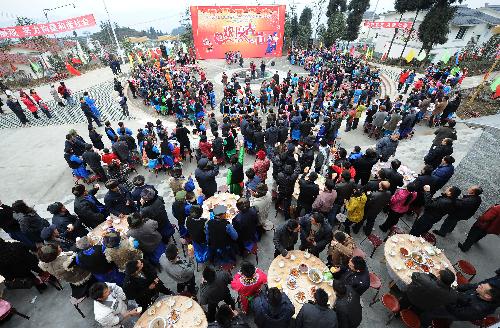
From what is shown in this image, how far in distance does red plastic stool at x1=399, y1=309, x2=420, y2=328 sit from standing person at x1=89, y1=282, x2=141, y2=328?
4.57 m

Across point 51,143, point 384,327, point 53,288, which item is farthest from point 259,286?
point 51,143

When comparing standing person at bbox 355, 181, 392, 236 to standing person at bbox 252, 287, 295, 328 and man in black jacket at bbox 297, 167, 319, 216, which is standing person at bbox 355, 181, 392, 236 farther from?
standing person at bbox 252, 287, 295, 328

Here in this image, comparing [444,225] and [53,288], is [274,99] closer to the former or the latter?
[444,225]

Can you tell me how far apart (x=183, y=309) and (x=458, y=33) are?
41.7 metres

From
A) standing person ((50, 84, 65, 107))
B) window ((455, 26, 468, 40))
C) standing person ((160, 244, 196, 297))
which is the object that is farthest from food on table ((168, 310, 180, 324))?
window ((455, 26, 468, 40))

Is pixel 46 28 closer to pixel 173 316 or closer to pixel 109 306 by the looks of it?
pixel 109 306

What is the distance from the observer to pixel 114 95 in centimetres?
1869

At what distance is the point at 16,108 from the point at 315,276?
683 inches

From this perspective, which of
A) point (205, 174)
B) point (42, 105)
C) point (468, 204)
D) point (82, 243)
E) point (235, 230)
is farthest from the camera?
point (42, 105)

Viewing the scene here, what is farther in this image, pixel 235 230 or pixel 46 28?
pixel 46 28

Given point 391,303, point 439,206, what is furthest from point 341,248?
point 439,206

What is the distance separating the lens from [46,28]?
1739cm

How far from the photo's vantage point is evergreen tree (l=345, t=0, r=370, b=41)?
103 ft

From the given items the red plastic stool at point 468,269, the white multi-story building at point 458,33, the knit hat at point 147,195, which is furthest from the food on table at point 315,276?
A: the white multi-story building at point 458,33
